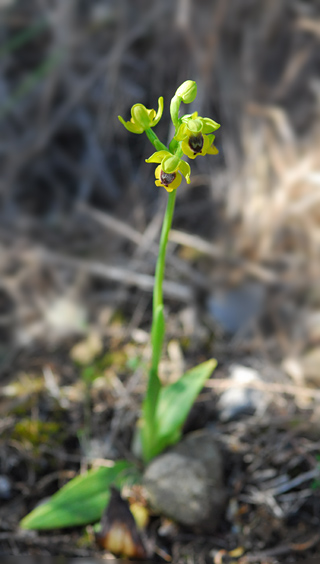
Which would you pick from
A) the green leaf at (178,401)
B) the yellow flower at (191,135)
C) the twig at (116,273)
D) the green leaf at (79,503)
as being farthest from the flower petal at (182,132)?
the twig at (116,273)

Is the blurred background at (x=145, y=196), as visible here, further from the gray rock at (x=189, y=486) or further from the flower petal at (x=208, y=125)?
the flower petal at (x=208, y=125)

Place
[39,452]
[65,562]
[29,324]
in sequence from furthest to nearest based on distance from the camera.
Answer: [29,324], [39,452], [65,562]

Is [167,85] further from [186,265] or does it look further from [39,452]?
[39,452]

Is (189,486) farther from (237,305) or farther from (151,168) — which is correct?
(151,168)

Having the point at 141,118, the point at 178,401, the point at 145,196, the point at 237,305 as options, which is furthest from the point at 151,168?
the point at 141,118

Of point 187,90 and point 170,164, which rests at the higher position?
point 187,90

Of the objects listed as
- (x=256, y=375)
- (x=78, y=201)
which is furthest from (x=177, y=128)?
(x=78, y=201)

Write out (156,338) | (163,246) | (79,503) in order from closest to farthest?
1. (163,246)
2. (156,338)
3. (79,503)
